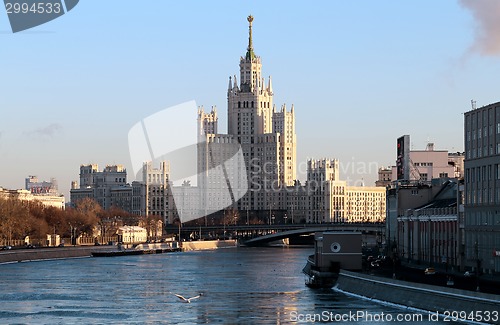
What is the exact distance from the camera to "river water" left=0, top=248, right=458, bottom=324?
58.9 meters

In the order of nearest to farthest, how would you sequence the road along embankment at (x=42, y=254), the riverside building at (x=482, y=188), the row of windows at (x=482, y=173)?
the riverside building at (x=482, y=188)
the row of windows at (x=482, y=173)
the road along embankment at (x=42, y=254)

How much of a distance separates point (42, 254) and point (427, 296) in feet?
263

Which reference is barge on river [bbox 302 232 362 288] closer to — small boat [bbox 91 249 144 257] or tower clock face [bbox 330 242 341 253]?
tower clock face [bbox 330 242 341 253]

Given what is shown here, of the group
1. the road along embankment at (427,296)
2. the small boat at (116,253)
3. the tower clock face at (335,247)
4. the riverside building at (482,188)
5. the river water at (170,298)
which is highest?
the riverside building at (482,188)

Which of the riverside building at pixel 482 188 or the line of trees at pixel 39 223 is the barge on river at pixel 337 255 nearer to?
the riverside building at pixel 482 188

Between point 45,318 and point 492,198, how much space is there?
97.8 feet

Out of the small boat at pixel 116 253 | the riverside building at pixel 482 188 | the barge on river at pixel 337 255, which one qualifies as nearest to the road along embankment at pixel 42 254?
the small boat at pixel 116 253

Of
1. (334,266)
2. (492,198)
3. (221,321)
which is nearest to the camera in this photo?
(221,321)

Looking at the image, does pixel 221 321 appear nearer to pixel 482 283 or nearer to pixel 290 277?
pixel 482 283

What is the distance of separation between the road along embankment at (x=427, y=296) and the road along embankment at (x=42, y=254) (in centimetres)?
5678

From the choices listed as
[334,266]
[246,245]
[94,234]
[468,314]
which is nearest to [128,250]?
[94,234]

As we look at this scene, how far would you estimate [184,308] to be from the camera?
64750 mm

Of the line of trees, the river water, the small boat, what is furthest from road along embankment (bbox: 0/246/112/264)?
the river water

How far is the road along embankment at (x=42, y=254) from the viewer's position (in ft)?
401
